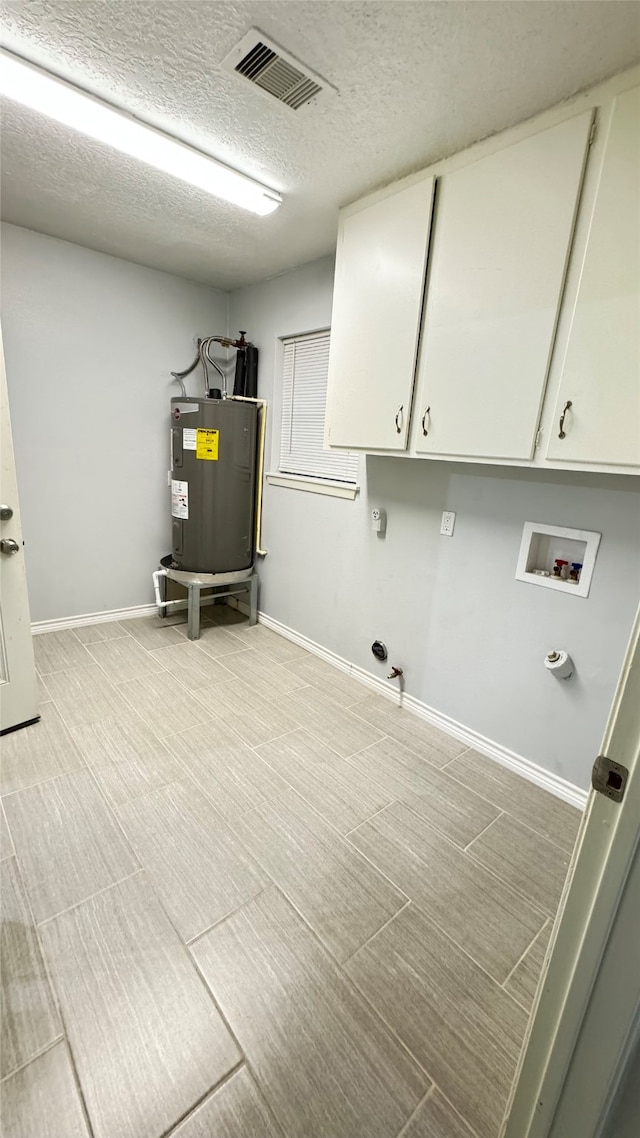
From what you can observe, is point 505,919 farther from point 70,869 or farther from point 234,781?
point 70,869

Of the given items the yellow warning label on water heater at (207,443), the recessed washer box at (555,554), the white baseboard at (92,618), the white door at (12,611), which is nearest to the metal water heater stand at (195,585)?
the white baseboard at (92,618)

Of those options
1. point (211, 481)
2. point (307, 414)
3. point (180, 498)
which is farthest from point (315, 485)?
point (180, 498)

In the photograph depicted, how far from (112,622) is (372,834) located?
2.60 meters

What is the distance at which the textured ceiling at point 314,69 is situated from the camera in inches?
46.1

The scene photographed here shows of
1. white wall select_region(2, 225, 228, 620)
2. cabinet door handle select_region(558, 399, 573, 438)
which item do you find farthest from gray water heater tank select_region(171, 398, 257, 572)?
cabinet door handle select_region(558, 399, 573, 438)

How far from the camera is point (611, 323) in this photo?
1334mm

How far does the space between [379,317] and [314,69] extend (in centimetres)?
80

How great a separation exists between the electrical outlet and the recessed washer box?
1.16ft

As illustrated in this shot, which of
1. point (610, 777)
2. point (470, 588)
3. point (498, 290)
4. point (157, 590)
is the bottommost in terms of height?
point (157, 590)

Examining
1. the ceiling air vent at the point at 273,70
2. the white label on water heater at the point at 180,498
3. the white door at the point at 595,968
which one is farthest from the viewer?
the white label on water heater at the point at 180,498

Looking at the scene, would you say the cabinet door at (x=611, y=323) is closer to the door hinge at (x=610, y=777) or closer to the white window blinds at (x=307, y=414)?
the door hinge at (x=610, y=777)

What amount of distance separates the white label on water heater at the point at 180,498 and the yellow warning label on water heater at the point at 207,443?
0.84 feet

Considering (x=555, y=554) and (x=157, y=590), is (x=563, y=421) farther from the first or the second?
(x=157, y=590)

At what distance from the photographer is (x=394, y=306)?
191 cm
